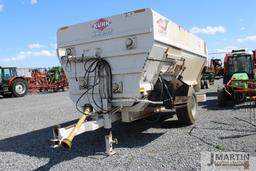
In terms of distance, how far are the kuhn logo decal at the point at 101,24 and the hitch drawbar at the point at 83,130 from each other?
1.57 m

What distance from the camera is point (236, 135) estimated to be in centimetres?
640

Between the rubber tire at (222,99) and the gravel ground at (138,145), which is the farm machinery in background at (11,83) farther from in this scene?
the rubber tire at (222,99)

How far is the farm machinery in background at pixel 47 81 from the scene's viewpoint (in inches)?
945

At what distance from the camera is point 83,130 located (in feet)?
17.7

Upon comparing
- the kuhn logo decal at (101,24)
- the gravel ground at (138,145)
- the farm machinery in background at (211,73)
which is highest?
the kuhn logo decal at (101,24)

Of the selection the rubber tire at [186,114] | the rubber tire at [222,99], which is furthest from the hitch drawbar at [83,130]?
the rubber tire at [222,99]

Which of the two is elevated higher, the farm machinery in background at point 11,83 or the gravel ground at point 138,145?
the farm machinery in background at point 11,83

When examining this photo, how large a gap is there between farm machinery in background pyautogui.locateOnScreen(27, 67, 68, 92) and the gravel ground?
15.4 m

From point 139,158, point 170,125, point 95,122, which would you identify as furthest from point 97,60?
point 170,125

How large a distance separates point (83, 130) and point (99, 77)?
A: 1.14 metres

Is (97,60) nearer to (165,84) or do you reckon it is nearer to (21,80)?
(165,84)

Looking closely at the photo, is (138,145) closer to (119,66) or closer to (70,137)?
(119,66)

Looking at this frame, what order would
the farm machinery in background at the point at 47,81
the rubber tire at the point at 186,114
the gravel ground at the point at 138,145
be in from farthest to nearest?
the farm machinery in background at the point at 47,81 → the rubber tire at the point at 186,114 → the gravel ground at the point at 138,145

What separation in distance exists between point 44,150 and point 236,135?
3.76 meters
